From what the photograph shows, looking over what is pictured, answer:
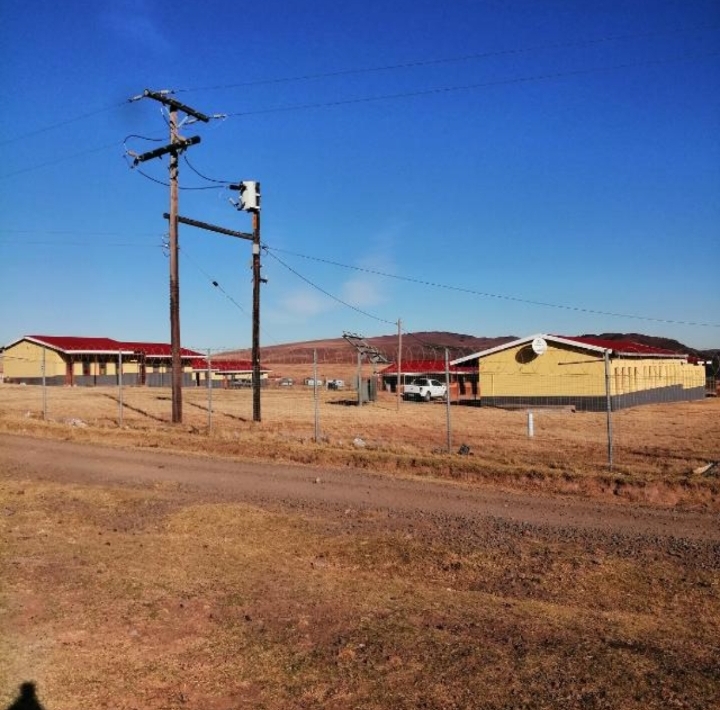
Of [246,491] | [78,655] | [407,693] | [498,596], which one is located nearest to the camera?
[407,693]

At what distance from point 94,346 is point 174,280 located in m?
39.2

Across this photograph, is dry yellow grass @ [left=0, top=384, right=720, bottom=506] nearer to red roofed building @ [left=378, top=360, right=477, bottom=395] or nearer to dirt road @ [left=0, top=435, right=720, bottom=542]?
dirt road @ [left=0, top=435, right=720, bottom=542]

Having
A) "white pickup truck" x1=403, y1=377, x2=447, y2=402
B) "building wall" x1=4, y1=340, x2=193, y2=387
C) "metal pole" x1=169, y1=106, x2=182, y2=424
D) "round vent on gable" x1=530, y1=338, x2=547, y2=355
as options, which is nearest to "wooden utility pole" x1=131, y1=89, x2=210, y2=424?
"metal pole" x1=169, y1=106, x2=182, y2=424

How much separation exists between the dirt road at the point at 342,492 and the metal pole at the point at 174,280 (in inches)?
170

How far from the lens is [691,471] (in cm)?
1165

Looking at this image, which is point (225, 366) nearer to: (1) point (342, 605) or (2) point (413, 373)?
(2) point (413, 373)

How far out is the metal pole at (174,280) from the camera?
1850cm

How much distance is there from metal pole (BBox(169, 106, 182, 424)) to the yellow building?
1767 centimetres

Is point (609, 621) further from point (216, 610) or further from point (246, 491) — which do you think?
point (246, 491)

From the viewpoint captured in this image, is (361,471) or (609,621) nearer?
(609,621)

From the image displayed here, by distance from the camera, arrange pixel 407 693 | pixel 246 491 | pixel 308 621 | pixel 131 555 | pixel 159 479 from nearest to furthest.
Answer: pixel 407 693 → pixel 308 621 → pixel 131 555 → pixel 246 491 → pixel 159 479

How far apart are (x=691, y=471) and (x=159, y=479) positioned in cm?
964

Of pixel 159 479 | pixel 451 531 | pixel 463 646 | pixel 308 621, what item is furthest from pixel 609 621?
pixel 159 479

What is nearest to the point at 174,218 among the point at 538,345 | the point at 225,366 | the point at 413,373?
the point at 538,345
